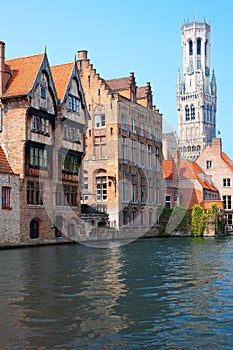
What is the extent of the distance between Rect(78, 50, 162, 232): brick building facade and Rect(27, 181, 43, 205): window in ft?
46.3

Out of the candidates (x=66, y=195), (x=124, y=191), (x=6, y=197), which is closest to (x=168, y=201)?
(x=124, y=191)

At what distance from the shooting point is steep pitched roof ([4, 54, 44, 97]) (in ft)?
140

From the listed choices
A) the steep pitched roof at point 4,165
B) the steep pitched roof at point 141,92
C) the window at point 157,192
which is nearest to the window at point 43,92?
the steep pitched roof at point 4,165

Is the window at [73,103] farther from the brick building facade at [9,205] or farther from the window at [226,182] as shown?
the window at [226,182]

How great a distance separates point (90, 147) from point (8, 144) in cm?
1972

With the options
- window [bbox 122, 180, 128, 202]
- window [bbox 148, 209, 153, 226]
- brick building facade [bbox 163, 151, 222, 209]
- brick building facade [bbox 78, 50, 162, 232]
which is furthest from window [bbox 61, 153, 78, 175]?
brick building facade [bbox 163, 151, 222, 209]

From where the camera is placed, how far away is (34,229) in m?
43.4

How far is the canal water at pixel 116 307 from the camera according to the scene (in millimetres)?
11617

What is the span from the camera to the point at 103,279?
20.9 metres

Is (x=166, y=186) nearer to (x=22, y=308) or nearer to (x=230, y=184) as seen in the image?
(x=230, y=184)

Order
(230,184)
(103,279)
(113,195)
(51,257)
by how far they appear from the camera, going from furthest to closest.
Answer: (230,184) → (113,195) → (51,257) → (103,279)

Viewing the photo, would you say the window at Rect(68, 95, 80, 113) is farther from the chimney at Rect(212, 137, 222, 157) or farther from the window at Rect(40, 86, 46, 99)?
the chimney at Rect(212, 137, 222, 157)

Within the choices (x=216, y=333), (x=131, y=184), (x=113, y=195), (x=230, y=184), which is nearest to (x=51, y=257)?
(x=216, y=333)

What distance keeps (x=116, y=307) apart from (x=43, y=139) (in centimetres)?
3055
